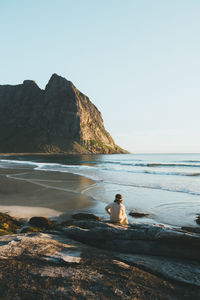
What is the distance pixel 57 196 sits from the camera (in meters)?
16.9

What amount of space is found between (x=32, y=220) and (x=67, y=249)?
537 centimetres

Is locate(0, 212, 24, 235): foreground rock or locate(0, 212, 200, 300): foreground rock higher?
locate(0, 212, 200, 300): foreground rock

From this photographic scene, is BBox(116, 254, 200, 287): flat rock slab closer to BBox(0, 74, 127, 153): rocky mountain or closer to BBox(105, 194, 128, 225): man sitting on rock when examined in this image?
BBox(105, 194, 128, 225): man sitting on rock

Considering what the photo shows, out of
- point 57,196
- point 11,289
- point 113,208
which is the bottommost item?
point 57,196

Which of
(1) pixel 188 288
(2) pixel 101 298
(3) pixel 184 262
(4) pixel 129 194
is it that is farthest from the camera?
(4) pixel 129 194

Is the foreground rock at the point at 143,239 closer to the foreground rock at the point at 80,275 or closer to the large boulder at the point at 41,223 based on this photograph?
the foreground rock at the point at 80,275

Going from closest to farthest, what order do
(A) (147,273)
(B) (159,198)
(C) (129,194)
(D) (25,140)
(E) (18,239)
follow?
(A) (147,273), (E) (18,239), (B) (159,198), (C) (129,194), (D) (25,140)

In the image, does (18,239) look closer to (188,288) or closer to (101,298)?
(101,298)

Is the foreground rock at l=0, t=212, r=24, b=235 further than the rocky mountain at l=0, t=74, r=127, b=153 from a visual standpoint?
No

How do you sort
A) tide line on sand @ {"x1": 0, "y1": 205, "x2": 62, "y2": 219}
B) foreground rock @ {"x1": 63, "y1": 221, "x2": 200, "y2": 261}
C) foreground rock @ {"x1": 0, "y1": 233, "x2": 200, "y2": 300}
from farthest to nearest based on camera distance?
1. tide line on sand @ {"x1": 0, "y1": 205, "x2": 62, "y2": 219}
2. foreground rock @ {"x1": 63, "y1": 221, "x2": 200, "y2": 261}
3. foreground rock @ {"x1": 0, "y1": 233, "x2": 200, "y2": 300}

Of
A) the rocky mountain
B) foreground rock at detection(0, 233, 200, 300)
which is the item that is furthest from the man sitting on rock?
the rocky mountain

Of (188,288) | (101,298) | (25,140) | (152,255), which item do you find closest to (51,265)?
(101,298)

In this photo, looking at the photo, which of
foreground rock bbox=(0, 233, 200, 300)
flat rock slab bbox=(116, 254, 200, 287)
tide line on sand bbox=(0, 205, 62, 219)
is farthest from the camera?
tide line on sand bbox=(0, 205, 62, 219)

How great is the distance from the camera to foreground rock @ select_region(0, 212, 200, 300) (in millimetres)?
3814
